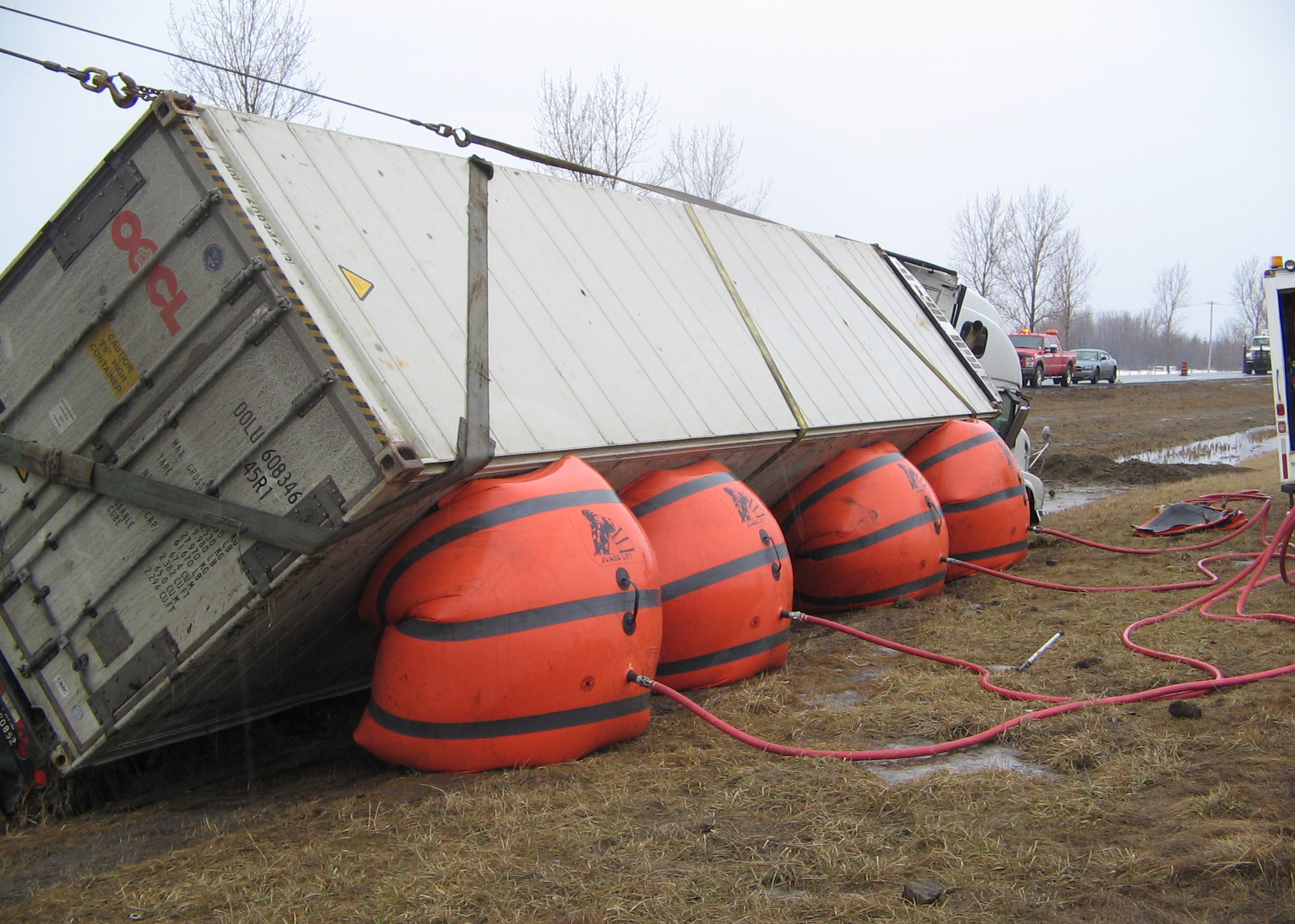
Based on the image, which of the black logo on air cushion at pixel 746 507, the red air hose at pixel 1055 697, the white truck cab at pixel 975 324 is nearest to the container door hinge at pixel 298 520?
the red air hose at pixel 1055 697

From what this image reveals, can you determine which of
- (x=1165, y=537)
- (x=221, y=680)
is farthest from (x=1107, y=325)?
(x=221, y=680)

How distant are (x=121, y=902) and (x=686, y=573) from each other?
10.5 ft

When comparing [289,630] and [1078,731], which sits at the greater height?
[289,630]

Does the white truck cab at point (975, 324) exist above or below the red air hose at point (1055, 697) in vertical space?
above

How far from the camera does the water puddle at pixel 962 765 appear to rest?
4.48 meters

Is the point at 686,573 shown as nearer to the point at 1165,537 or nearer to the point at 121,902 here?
the point at 121,902

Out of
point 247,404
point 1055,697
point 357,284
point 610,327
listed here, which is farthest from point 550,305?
point 1055,697

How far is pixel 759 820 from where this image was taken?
403cm

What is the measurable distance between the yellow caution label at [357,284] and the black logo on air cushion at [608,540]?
150 cm

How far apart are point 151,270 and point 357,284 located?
965 millimetres

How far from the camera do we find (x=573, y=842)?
3834 mm

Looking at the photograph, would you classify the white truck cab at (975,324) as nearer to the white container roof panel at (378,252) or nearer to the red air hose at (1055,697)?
the red air hose at (1055,697)

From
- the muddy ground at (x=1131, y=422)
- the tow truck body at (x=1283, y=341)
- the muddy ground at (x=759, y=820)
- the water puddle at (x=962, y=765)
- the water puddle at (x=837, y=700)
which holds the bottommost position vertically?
the water puddle at (x=837, y=700)

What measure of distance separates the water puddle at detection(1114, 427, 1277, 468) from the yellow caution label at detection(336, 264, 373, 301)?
1887 cm
